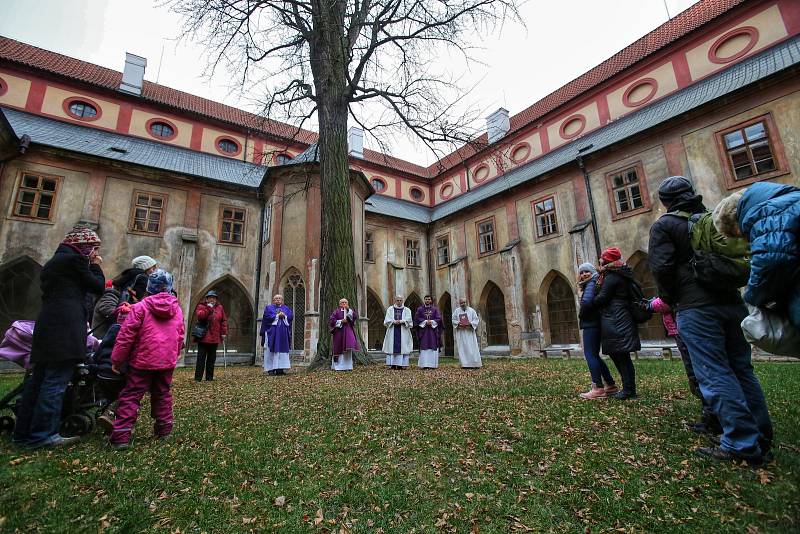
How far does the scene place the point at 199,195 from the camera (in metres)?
16.2

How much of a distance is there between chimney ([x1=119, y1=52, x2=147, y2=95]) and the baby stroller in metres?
20.6

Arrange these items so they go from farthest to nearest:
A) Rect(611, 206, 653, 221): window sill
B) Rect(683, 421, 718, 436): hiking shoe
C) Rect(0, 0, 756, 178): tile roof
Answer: Rect(0, 0, 756, 178): tile roof < Rect(611, 206, 653, 221): window sill < Rect(683, 421, 718, 436): hiking shoe

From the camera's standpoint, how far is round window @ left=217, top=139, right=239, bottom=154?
20.6 metres

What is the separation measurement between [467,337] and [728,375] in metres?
7.76

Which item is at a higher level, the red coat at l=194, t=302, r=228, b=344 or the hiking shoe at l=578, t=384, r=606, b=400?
the red coat at l=194, t=302, r=228, b=344

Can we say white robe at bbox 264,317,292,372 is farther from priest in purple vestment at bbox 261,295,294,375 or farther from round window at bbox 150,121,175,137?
round window at bbox 150,121,175,137

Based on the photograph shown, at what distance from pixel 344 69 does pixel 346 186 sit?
3.14 meters

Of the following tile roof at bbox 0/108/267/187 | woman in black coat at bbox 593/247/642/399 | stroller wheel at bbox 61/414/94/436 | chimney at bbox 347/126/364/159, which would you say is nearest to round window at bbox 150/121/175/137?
tile roof at bbox 0/108/267/187

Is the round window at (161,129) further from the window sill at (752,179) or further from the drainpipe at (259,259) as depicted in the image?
the window sill at (752,179)

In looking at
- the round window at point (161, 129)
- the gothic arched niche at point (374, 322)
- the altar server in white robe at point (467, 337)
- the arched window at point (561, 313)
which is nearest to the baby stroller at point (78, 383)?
the altar server in white robe at point (467, 337)

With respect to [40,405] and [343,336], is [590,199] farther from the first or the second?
[40,405]

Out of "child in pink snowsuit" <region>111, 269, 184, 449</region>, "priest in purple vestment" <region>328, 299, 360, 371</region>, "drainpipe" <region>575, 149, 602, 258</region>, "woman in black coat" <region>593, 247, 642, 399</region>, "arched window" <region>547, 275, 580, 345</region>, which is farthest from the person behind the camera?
"arched window" <region>547, 275, 580, 345</region>

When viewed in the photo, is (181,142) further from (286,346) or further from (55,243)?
(286,346)

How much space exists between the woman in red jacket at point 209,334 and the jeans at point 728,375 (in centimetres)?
815
